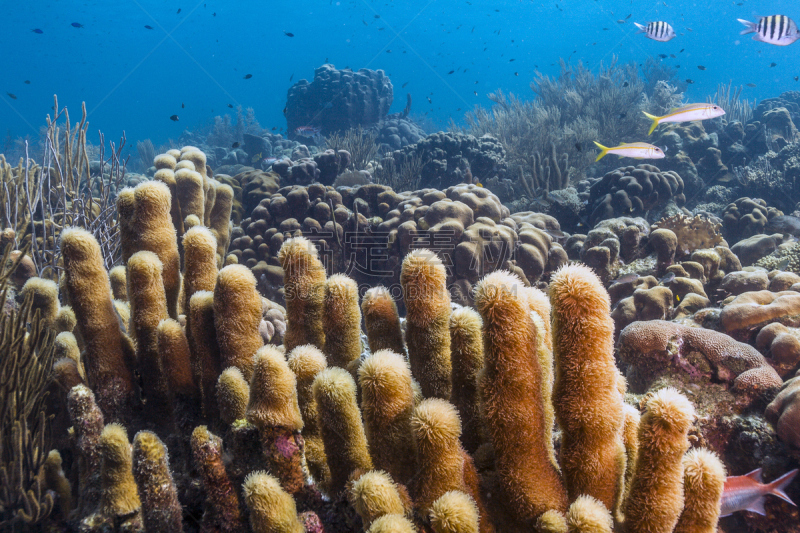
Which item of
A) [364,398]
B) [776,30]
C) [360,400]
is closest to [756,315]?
[360,400]

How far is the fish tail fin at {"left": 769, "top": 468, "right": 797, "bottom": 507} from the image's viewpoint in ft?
6.21

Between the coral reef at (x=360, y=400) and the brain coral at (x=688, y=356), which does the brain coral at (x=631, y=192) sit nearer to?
the coral reef at (x=360, y=400)

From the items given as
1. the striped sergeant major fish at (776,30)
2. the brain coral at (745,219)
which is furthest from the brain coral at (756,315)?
the striped sergeant major fish at (776,30)

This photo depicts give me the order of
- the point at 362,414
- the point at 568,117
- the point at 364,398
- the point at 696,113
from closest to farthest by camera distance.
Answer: the point at 364,398 → the point at 362,414 → the point at 696,113 → the point at 568,117

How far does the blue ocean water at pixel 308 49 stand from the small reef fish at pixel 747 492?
258ft

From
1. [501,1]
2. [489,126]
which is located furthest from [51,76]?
[489,126]

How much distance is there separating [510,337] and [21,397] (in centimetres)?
244

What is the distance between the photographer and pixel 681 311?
3.99 m

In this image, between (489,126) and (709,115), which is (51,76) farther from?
(709,115)

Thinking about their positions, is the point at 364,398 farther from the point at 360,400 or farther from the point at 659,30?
the point at 659,30

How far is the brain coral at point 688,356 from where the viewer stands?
2576mm

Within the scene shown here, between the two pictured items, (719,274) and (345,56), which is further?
(345,56)

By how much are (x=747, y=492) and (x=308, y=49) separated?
11836 cm

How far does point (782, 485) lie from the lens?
1.98 metres
